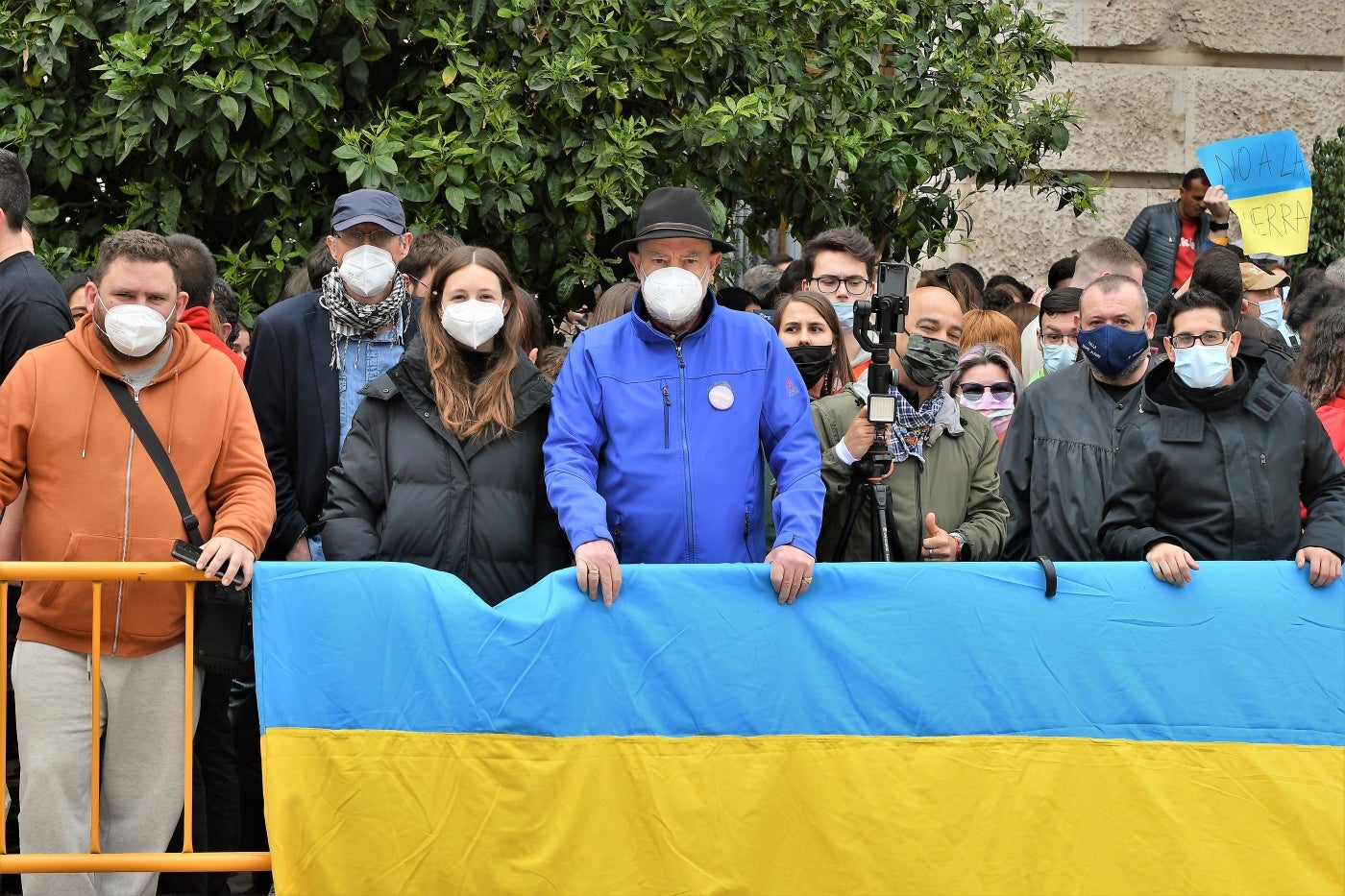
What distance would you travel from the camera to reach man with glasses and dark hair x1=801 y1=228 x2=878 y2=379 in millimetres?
6016

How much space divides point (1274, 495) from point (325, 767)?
9.32 feet

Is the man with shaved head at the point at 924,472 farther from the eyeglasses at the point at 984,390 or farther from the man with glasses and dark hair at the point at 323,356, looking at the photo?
the man with glasses and dark hair at the point at 323,356

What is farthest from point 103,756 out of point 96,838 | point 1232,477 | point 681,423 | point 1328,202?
point 1328,202

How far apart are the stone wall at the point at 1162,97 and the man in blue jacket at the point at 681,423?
204 inches

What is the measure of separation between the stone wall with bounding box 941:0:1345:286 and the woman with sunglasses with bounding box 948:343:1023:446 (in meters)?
3.45

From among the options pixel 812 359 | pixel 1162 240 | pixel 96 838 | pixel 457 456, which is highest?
pixel 1162 240

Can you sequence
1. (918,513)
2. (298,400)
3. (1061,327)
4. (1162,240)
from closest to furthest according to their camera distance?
(918,513) < (298,400) < (1061,327) < (1162,240)

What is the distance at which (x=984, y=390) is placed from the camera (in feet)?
20.2

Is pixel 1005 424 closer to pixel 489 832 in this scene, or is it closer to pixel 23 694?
pixel 489 832

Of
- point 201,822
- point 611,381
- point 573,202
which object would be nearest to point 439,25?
point 573,202

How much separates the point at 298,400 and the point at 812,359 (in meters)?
1.75

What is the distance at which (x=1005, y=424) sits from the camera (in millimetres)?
6113

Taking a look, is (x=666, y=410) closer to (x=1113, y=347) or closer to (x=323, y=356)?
(x=323, y=356)

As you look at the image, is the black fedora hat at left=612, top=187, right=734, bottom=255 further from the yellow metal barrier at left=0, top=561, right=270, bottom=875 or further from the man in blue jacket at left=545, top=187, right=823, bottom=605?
the yellow metal barrier at left=0, top=561, right=270, bottom=875
